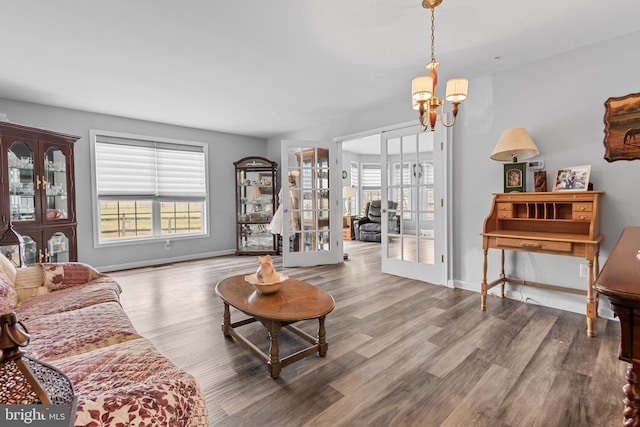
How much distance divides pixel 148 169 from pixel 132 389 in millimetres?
4764

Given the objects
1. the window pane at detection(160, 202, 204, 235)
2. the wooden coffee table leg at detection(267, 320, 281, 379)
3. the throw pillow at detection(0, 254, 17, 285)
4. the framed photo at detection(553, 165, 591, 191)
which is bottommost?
the wooden coffee table leg at detection(267, 320, 281, 379)

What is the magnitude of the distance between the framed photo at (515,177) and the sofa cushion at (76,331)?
129 inches

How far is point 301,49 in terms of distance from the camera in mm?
2621

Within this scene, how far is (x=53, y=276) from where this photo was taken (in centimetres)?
215

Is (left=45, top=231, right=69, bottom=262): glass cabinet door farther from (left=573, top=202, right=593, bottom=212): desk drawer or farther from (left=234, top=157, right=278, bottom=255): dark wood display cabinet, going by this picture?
(left=573, top=202, right=593, bottom=212): desk drawer

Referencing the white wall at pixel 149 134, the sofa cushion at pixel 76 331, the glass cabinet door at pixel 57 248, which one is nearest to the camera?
the sofa cushion at pixel 76 331

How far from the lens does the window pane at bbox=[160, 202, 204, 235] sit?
510cm

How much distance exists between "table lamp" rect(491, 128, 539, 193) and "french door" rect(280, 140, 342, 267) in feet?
8.06

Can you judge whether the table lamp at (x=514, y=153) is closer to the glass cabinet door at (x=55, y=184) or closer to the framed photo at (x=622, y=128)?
the framed photo at (x=622, y=128)

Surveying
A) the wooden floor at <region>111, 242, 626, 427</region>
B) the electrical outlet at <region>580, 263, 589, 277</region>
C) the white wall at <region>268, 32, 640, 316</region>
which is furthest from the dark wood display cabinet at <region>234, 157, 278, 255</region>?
the electrical outlet at <region>580, 263, 589, 277</region>

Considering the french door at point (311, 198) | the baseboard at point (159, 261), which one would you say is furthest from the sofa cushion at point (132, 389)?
the baseboard at point (159, 261)

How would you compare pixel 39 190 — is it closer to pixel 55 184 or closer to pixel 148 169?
pixel 55 184

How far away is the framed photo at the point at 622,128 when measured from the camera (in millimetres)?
2408

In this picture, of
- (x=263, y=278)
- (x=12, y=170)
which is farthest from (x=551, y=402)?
(x=12, y=170)
